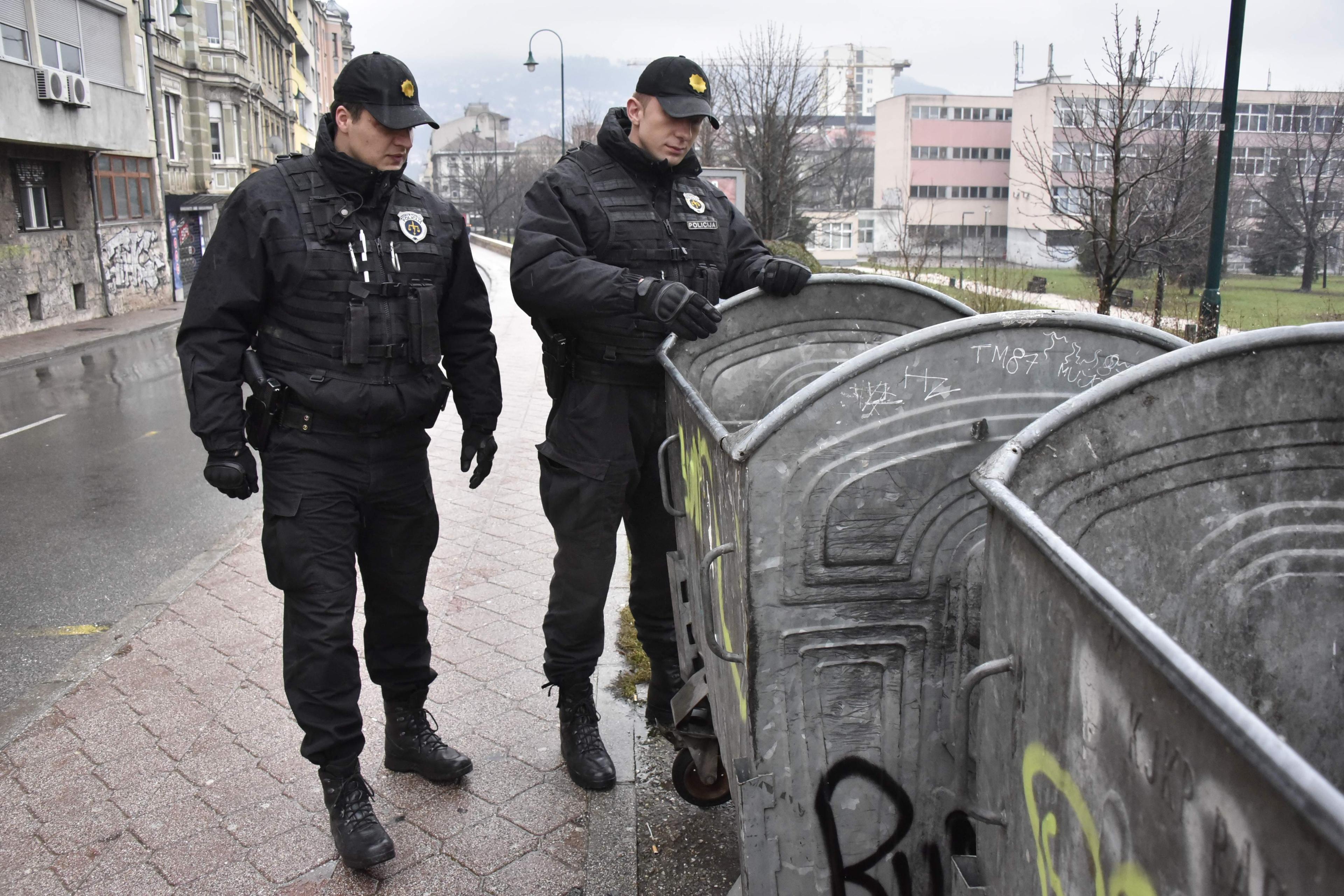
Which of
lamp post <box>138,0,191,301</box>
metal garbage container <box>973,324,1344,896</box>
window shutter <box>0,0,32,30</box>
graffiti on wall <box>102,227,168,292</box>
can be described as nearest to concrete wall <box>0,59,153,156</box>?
window shutter <box>0,0,32,30</box>

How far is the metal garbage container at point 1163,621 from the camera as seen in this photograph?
43.9 inches

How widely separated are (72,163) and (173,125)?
441 inches

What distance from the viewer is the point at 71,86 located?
20344mm

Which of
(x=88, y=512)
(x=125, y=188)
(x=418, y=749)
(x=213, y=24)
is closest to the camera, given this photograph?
(x=418, y=749)

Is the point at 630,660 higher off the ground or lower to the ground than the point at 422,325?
lower

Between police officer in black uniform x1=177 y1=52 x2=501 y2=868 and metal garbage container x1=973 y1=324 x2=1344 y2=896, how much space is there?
5.93 ft

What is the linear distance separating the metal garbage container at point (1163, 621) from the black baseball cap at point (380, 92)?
2139mm

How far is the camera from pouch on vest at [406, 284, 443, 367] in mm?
3242

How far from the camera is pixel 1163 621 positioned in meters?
1.95

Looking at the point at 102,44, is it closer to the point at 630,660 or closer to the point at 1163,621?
the point at 630,660

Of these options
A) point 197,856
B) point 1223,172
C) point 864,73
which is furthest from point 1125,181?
point 864,73

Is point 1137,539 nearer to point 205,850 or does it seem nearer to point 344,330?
point 344,330

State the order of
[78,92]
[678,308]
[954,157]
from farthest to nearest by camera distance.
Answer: [954,157], [78,92], [678,308]

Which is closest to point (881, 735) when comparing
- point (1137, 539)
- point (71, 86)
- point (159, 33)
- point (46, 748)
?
point (1137, 539)
